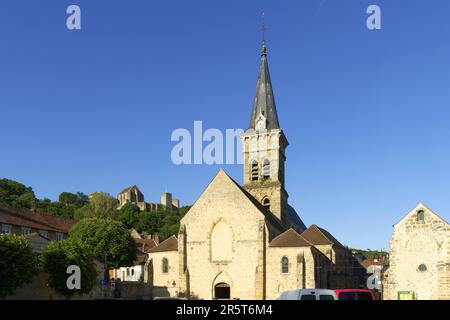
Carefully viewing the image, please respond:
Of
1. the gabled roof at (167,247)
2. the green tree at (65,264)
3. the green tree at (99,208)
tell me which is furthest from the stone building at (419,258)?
the green tree at (99,208)

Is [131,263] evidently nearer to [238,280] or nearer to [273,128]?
[238,280]

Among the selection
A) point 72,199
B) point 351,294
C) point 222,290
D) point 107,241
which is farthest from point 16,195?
point 351,294

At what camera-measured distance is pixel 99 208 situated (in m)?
115

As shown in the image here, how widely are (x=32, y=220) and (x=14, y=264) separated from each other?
3121 centimetres

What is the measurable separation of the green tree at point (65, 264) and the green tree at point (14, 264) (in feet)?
7.15

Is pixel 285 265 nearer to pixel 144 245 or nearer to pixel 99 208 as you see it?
pixel 144 245

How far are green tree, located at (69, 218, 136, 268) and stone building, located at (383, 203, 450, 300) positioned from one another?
109ft

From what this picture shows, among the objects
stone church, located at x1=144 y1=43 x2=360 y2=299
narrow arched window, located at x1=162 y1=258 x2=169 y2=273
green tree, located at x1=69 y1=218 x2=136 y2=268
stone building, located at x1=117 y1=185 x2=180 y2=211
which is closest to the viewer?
stone church, located at x1=144 y1=43 x2=360 y2=299

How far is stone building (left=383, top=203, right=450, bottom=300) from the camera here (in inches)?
1391

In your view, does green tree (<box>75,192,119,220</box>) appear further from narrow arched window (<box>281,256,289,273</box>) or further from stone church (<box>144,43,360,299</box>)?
narrow arched window (<box>281,256,289,273</box>)

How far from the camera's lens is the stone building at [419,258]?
35.3m

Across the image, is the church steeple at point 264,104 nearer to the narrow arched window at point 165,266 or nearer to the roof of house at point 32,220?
the narrow arched window at point 165,266

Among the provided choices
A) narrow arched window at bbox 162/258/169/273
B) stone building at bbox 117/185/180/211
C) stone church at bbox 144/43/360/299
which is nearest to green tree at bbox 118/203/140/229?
stone building at bbox 117/185/180/211

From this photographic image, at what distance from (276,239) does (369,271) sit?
3608 centimetres
